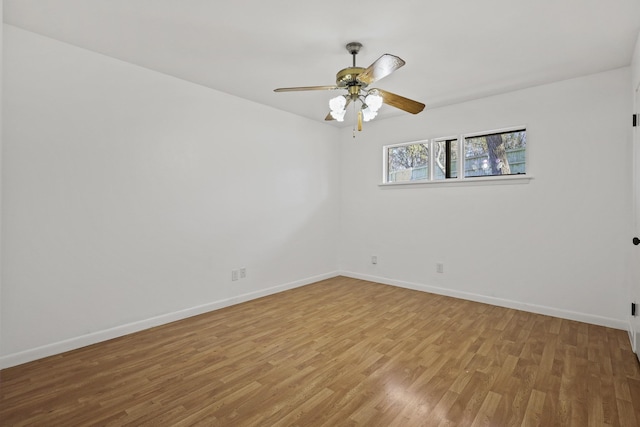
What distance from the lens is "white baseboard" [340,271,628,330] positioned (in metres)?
3.14

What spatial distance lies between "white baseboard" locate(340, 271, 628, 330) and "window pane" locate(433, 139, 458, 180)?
59.8 inches

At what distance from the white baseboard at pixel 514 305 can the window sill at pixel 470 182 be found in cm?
137

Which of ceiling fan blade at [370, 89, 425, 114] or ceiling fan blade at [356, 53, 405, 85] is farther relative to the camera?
ceiling fan blade at [370, 89, 425, 114]

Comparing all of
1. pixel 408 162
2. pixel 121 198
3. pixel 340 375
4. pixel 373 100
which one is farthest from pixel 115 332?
pixel 408 162

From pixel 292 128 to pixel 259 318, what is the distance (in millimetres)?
2618

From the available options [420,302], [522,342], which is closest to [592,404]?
[522,342]

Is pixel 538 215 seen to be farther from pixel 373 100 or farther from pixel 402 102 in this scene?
pixel 373 100

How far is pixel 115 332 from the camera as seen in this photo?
2.86m

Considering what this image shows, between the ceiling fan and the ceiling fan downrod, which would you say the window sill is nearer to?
the ceiling fan

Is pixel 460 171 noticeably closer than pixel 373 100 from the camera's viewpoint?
No

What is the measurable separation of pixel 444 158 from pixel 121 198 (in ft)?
12.4

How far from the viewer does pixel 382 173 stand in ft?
16.0

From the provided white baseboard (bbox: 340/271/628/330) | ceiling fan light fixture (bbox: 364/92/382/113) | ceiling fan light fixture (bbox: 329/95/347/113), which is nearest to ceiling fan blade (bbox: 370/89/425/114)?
ceiling fan light fixture (bbox: 364/92/382/113)

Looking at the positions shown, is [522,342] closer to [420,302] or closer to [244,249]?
[420,302]
